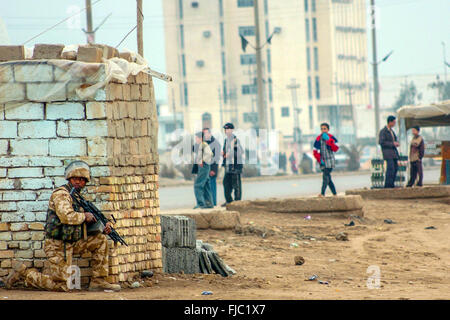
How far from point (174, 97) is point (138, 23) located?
253 feet

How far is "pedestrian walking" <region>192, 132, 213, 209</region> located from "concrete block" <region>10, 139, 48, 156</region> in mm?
7774

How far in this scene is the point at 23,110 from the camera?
8523 millimetres

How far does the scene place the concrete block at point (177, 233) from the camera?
983 cm

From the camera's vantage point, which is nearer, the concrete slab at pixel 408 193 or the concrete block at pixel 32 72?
the concrete block at pixel 32 72

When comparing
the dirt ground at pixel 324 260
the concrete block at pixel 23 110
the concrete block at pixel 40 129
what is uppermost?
the concrete block at pixel 23 110

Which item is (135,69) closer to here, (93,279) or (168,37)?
(93,279)

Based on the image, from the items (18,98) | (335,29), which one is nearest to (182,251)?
(18,98)

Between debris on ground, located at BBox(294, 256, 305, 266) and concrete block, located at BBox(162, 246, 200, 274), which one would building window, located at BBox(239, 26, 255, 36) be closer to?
debris on ground, located at BBox(294, 256, 305, 266)

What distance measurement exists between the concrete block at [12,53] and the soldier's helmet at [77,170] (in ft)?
4.42

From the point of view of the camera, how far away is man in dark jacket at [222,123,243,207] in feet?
54.5

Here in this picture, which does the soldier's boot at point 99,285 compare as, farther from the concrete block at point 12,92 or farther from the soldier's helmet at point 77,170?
the concrete block at point 12,92

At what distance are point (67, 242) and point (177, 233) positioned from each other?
1.91 m

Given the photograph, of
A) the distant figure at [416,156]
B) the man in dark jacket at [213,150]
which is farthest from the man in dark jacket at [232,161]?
the distant figure at [416,156]

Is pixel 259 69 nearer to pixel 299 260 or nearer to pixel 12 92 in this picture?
pixel 299 260
